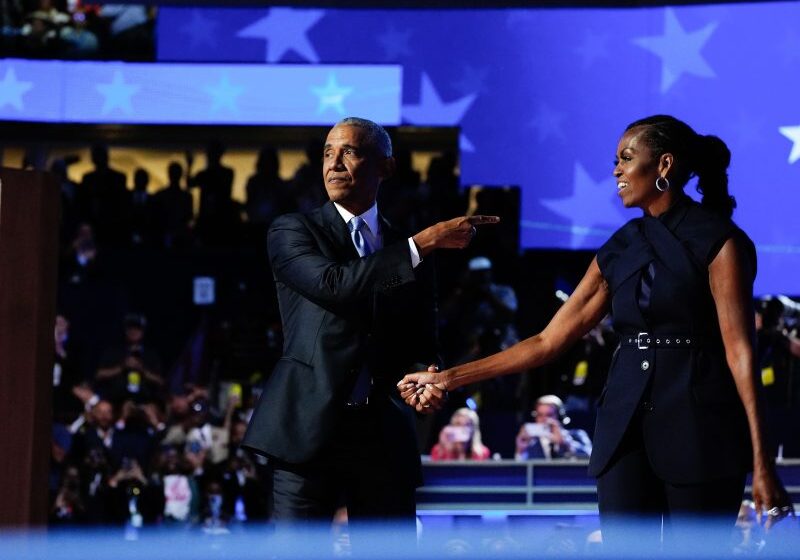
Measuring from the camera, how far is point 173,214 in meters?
10.8

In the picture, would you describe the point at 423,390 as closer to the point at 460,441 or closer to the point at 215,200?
the point at 460,441

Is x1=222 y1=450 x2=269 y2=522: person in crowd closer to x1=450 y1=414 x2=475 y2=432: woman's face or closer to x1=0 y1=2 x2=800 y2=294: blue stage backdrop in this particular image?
x1=450 y1=414 x2=475 y2=432: woman's face

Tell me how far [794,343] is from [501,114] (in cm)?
367

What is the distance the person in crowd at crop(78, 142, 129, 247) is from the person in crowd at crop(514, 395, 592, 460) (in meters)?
3.87

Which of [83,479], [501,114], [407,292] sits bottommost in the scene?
[83,479]

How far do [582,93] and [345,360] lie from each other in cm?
883

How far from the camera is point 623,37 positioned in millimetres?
11820

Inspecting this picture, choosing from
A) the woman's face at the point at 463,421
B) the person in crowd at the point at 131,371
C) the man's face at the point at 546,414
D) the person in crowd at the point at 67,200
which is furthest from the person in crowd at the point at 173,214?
the man's face at the point at 546,414

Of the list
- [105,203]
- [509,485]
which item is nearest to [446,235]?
[509,485]

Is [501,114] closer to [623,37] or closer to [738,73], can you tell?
[623,37]

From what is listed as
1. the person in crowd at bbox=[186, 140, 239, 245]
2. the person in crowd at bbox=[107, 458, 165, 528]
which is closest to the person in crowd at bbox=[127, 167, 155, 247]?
the person in crowd at bbox=[186, 140, 239, 245]

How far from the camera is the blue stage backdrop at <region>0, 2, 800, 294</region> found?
11352 millimetres

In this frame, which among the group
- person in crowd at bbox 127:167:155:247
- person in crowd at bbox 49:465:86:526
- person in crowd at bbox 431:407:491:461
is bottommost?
person in crowd at bbox 49:465:86:526

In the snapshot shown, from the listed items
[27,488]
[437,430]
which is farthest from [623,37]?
[27,488]
